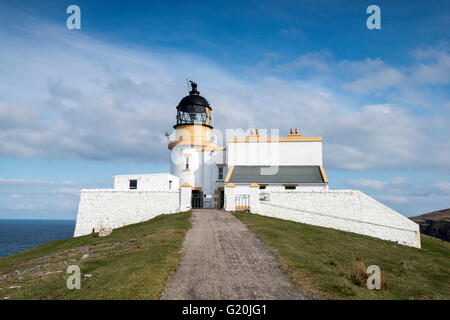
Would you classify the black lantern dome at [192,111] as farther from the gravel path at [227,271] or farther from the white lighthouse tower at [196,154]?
the gravel path at [227,271]

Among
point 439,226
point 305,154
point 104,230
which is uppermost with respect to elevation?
point 305,154

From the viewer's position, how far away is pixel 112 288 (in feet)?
30.1

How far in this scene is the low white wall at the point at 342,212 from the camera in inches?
1032

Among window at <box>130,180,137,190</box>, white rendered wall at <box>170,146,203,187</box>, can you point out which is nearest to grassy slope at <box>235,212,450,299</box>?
white rendered wall at <box>170,146,203,187</box>

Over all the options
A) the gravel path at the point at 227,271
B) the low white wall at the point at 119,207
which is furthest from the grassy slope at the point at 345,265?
the low white wall at the point at 119,207

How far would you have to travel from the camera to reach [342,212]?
1085 inches

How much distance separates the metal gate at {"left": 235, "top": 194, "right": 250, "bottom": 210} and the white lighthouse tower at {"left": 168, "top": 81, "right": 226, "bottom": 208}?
6586 millimetres

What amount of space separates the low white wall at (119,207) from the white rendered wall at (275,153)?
8.68 meters

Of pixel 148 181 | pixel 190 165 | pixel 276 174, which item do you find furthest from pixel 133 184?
pixel 276 174

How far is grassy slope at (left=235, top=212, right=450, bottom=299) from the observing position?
9891 mm

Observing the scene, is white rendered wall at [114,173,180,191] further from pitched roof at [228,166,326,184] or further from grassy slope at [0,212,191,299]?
grassy slope at [0,212,191,299]

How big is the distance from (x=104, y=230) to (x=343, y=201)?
63.1 feet
